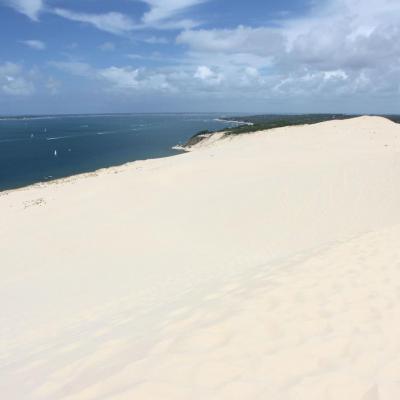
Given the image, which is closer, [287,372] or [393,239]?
[287,372]

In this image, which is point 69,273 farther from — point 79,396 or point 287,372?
point 287,372

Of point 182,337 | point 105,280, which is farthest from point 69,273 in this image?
point 182,337

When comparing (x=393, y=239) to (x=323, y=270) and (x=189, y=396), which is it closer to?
(x=323, y=270)

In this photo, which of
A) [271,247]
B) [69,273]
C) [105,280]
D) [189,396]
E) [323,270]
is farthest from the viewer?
[271,247]

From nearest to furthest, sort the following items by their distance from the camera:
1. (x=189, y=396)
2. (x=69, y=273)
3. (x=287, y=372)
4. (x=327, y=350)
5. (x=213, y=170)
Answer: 1. (x=189, y=396)
2. (x=287, y=372)
3. (x=327, y=350)
4. (x=69, y=273)
5. (x=213, y=170)

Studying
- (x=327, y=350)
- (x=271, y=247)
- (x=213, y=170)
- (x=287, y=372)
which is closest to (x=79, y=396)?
(x=287, y=372)

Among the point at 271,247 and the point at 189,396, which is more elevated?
the point at 189,396
